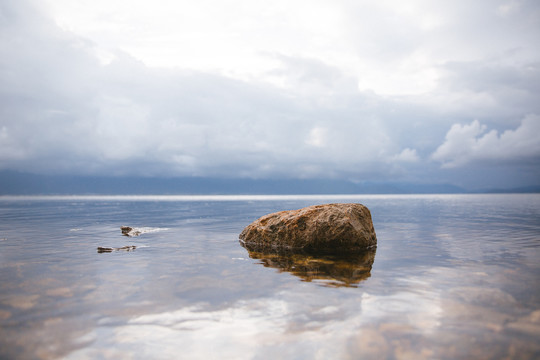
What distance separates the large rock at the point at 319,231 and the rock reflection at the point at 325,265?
96cm

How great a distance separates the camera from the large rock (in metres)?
15.2

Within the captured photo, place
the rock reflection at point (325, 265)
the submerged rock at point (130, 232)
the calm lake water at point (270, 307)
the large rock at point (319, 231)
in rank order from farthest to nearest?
the submerged rock at point (130, 232)
the large rock at point (319, 231)
the rock reflection at point (325, 265)
the calm lake water at point (270, 307)

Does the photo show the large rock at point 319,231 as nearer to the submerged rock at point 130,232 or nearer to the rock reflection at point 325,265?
the rock reflection at point 325,265

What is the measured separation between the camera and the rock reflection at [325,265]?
31.4ft

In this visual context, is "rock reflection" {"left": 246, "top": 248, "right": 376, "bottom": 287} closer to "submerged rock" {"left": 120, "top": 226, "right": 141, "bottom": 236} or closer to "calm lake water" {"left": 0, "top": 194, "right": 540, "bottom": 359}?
"calm lake water" {"left": 0, "top": 194, "right": 540, "bottom": 359}

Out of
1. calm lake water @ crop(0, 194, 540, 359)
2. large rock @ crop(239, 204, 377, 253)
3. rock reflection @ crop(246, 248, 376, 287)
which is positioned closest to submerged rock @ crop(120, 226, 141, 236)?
calm lake water @ crop(0, 194, 540, 359)

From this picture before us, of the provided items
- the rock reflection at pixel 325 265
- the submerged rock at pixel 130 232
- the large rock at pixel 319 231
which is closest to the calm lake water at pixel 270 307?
the rock reflection at pixel 325 265

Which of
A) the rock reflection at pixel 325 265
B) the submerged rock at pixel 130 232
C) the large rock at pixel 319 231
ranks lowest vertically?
the submerged rock at pixel 130 232

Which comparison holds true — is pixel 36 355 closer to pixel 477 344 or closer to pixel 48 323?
pixel 48 323

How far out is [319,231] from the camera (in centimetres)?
1545

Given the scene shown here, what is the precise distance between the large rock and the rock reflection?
3.14 feet

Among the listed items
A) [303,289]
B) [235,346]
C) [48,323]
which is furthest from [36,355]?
[303,289]

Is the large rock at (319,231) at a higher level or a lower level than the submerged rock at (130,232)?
higher

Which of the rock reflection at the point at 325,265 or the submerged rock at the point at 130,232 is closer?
the rock reflection at the point at 325,265
